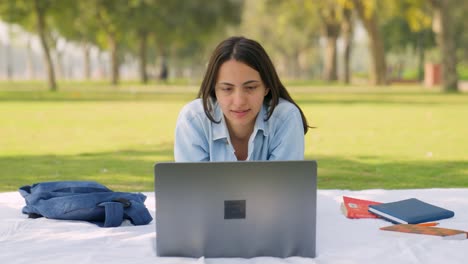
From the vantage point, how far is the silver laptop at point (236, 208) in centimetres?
289

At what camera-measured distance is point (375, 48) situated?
3338 centimetres

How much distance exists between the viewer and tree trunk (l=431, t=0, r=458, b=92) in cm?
2545

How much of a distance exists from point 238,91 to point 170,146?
240 inches

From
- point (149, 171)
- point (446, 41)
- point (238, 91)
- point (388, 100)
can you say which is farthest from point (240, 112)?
point (446, 41)

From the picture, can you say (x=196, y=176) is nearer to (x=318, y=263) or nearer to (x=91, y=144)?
(x=318, y=263)

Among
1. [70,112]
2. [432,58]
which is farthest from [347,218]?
[432,58]

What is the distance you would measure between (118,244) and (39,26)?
26626 millimetres

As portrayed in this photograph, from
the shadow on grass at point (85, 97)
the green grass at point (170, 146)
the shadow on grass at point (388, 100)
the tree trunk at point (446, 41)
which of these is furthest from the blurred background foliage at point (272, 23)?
the green grass at point (170, 146)

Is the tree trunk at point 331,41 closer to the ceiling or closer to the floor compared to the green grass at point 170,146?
closer to the ceiling

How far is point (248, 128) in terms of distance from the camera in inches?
158

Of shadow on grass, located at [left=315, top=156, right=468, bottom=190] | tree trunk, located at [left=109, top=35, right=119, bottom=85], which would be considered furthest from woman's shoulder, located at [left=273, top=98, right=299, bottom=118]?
tree trunk, located at [left=109, top=35, right=119, bottom=85]

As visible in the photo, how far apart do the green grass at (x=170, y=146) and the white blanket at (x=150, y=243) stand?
→ 2.51 m

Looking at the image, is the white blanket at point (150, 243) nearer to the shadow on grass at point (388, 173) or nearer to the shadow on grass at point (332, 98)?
the shadow on grass at point (388, 173)

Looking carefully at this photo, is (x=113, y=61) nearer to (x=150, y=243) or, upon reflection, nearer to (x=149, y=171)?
(x=149, y=171)
